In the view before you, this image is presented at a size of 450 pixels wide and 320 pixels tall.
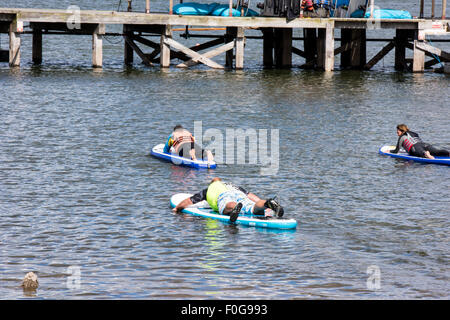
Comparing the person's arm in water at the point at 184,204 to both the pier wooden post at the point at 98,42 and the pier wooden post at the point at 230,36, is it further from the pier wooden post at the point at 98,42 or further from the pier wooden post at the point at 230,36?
the pier wooden post at the point at 230,36

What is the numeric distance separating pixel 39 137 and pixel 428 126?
12.5m

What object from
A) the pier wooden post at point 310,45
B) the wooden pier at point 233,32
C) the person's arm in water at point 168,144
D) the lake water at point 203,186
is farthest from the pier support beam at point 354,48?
the person's arm in water at point 168,144

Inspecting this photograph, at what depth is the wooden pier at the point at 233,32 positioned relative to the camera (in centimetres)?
3866

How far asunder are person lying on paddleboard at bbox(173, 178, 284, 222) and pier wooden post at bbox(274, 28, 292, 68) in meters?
28.7

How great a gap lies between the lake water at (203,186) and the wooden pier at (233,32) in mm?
3907

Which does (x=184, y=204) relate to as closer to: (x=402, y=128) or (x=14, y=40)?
(x=402, y=128)

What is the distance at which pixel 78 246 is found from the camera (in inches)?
553

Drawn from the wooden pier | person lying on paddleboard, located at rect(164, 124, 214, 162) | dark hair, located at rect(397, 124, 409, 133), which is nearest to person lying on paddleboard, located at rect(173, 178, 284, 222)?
person lying on paddleboard, located at rect(164, 124, 214, 162)

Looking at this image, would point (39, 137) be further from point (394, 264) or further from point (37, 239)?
point (394, 264)

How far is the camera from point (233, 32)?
4216 cm

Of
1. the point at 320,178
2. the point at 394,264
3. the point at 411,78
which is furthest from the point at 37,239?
the point at 411,78

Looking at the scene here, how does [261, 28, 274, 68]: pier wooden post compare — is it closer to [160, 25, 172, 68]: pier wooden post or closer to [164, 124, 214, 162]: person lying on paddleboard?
[160, 25, 172, 68]: pier wooden post

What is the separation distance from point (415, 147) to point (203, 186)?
20.2 ft

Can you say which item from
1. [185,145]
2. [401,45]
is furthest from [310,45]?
[185,145]
